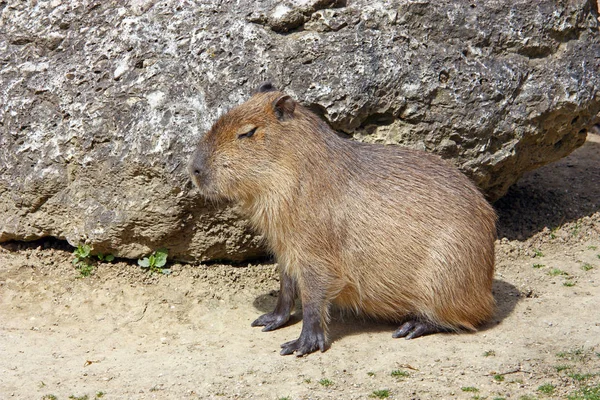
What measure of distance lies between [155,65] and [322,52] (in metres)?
1.27

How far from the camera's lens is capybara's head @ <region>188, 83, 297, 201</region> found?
521 cm

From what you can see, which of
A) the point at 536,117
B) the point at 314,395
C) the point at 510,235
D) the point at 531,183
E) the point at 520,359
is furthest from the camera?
the point at 531,183

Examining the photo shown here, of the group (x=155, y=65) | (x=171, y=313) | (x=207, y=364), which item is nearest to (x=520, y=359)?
(x=207, y=364)

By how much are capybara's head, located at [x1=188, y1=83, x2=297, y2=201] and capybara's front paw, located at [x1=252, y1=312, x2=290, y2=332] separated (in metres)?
1.05

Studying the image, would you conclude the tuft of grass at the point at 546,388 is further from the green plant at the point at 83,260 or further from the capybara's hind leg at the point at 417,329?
the green plant at the point at 83,260

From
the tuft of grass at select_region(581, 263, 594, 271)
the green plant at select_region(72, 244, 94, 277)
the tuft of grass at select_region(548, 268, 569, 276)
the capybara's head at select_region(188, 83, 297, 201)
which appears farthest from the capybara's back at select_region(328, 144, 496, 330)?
the green plant at select_region(72, 244, 94, 277)

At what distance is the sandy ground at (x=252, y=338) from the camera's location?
4.73 m

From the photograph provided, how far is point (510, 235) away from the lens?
7145 millimetres

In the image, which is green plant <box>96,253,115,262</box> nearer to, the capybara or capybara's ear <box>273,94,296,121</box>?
the capybara

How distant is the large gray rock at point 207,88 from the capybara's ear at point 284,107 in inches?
26.9

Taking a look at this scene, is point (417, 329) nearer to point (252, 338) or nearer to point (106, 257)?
point (252, 338)

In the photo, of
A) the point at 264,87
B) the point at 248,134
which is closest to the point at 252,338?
the point at 248,134

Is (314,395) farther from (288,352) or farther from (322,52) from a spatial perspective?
(322,52)

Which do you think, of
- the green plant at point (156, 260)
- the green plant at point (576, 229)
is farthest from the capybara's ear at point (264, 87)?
the green plant at point (576, 229)
